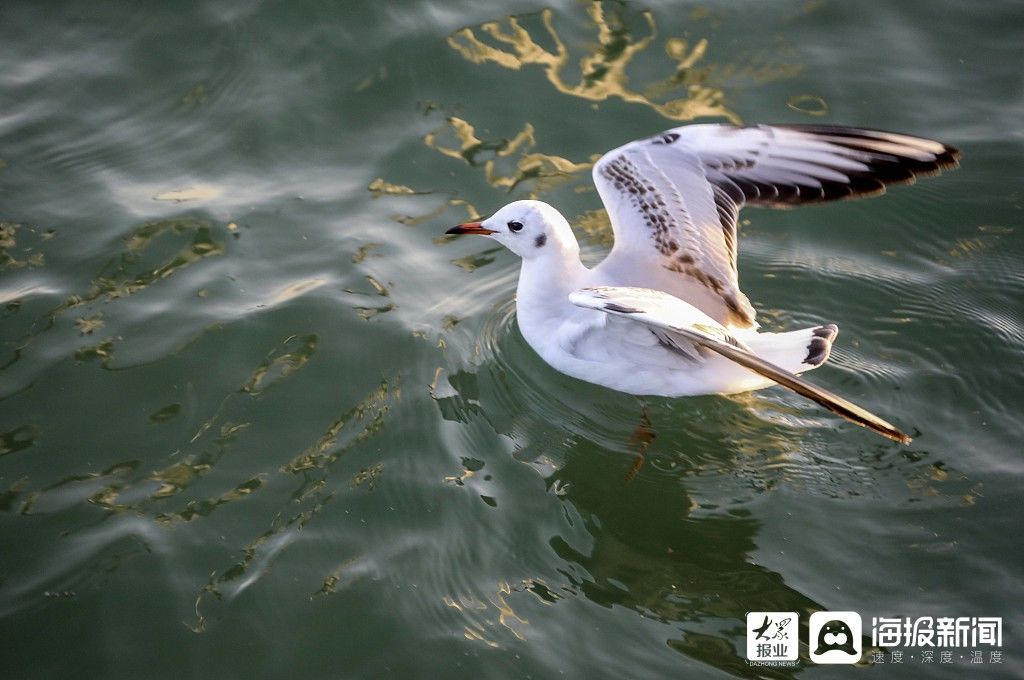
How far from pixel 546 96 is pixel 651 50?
34.3 inches

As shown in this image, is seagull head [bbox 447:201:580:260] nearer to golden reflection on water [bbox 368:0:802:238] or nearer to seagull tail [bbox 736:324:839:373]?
golden reflection on water [bbox 368:0:802:238]

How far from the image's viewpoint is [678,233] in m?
5.27

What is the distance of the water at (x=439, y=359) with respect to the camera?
166 inches

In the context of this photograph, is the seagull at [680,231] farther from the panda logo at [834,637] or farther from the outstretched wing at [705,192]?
the panda logo at [834,637]

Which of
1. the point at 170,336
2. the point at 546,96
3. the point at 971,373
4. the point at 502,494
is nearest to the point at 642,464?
the point at 502,494

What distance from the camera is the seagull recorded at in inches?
195

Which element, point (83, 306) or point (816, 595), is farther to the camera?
point (83, 306)

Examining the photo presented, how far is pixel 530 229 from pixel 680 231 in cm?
→ 76

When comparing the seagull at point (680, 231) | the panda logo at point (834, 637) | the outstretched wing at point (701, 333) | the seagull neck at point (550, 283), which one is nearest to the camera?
the outstretched wing at point (701, 333)

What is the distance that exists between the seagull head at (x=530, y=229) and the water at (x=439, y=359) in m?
0.53

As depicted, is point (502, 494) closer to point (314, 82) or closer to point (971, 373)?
point (971, 373)

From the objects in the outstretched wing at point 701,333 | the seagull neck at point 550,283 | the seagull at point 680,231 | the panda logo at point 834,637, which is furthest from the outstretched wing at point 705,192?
the panda logo at point 834,637

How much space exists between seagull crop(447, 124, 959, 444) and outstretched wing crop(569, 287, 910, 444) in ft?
0.91

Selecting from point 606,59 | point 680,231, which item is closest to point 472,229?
point 680,231
